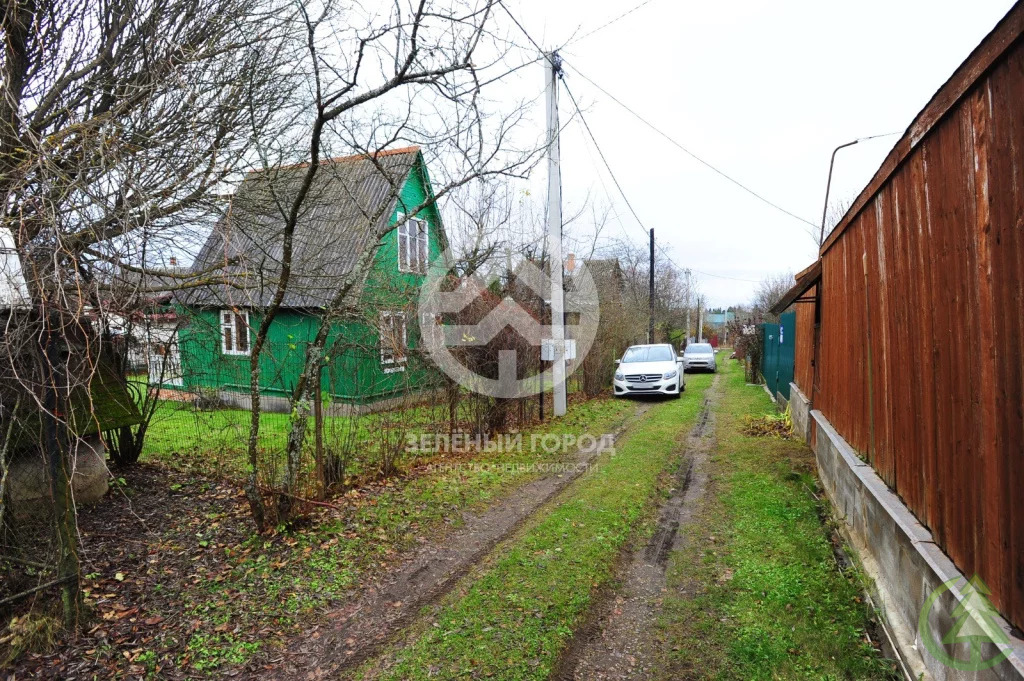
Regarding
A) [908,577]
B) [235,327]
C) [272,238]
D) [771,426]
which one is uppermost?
[272,238]

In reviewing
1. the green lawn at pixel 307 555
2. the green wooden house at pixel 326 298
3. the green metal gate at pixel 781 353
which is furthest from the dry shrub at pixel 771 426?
the green wooden house at pixel 326 298

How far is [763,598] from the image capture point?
4043 mm

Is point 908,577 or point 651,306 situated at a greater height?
point 651,306

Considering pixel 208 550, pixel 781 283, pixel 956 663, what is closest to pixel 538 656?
pixel 956 663

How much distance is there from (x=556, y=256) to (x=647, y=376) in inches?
212

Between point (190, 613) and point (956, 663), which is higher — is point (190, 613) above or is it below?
below

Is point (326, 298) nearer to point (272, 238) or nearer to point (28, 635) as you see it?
point (272, 238)

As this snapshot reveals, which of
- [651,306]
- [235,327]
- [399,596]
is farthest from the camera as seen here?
[651,306]

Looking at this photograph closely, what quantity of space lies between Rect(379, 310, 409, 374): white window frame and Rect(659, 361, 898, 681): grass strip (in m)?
4.77

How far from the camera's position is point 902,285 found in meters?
3.70

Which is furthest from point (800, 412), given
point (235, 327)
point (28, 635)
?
point (28, 635)

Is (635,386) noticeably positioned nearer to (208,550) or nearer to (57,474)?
(208,550)

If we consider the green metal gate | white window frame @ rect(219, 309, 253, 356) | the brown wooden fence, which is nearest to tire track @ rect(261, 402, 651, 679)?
white window frame @ rect(219, 309, 253, 356)

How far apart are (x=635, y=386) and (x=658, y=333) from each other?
54.2 feet
